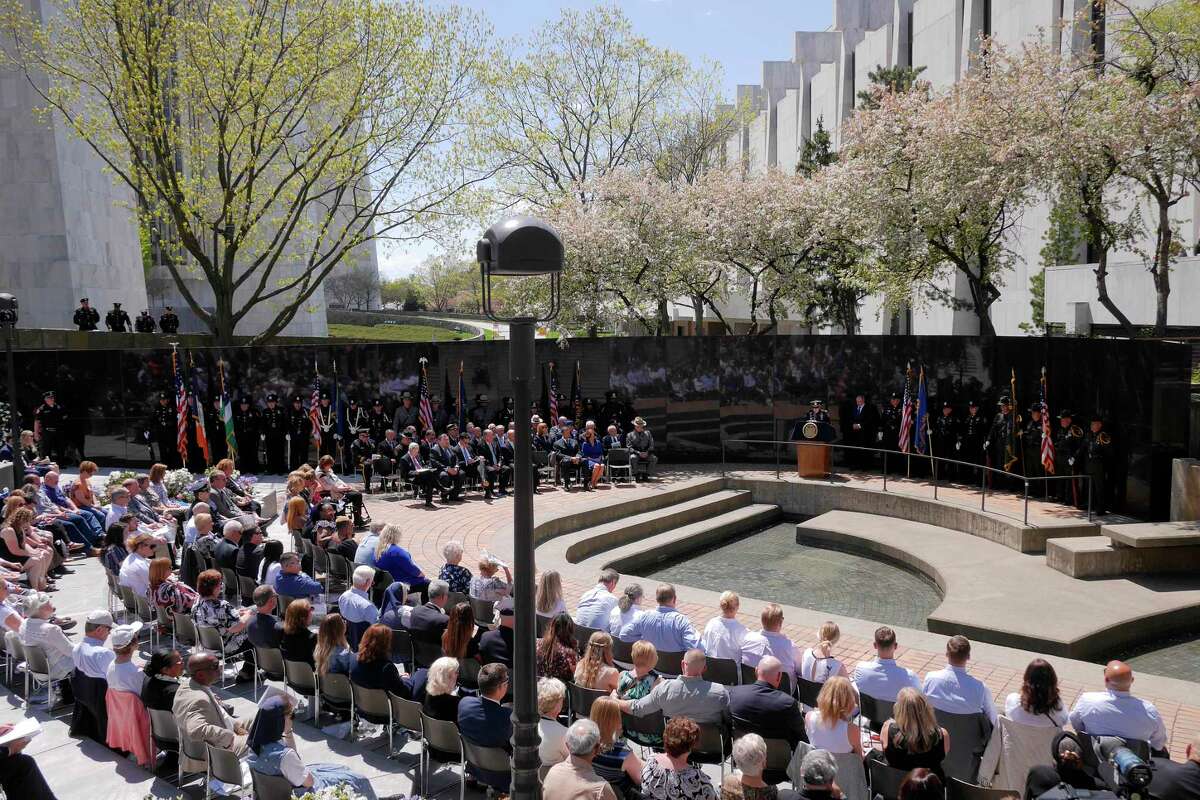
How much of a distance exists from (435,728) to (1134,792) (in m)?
4.75

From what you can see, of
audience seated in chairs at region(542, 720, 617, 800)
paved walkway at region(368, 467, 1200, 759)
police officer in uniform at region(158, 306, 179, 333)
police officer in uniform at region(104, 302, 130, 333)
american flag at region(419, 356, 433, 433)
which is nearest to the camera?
audience seated in chairs at region(542, 720, 617, 800)

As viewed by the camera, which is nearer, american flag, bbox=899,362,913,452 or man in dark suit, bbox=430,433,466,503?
man in dark suit, bbox=430,433,466,503

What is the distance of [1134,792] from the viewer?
5.86m

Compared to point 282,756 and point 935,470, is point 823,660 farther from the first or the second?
point 935,470

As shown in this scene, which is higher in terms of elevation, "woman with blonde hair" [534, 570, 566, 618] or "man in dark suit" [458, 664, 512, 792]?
"woman with blonde hair" [534, 570, 566, 618]

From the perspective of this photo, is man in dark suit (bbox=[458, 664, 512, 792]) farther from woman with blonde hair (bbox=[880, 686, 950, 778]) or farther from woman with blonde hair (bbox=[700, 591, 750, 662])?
woman with blonde hair (bbox=[880, 686, 950, 778])

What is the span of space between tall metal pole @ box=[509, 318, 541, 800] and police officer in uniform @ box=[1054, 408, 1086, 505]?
48.6 ft

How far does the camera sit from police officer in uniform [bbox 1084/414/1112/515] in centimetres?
1688

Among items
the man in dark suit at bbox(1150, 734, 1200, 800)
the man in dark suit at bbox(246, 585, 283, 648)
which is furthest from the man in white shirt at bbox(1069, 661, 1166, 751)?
the man in dark suit at bbox(246, 585, 283, 648)

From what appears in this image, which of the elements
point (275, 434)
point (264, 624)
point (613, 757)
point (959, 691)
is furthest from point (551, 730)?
point (275, 434)

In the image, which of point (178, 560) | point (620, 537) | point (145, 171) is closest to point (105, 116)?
point (145, 171)

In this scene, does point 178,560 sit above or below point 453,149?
below

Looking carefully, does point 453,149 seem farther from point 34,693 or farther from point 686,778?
point 686,778

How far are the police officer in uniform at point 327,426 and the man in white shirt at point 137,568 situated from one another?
1090 centimetres
